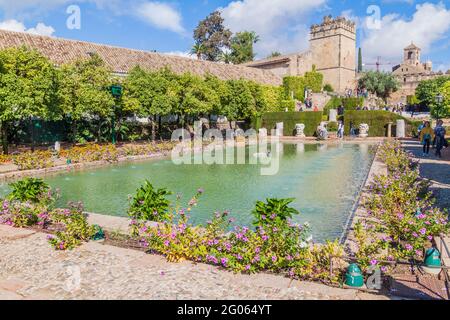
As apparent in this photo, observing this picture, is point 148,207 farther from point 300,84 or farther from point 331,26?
point 331,26

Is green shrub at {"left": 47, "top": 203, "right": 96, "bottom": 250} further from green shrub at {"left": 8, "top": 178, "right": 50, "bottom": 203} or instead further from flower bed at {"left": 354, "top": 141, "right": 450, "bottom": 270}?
flower bed at {"left": 354, "top": 141, "right": 450, "bottom": 270}

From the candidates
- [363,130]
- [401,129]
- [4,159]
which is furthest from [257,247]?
[401,129]

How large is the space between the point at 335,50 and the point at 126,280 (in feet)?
196

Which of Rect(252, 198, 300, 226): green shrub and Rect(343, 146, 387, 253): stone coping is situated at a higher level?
Rect(252, 198, 300, 226): green shrub

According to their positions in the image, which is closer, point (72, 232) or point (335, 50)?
point (72, 232)

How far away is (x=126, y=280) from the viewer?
16.3 feet

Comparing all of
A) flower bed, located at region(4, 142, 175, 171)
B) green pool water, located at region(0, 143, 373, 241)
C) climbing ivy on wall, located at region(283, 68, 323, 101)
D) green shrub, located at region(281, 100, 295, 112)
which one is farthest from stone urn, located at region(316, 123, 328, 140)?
flower bed, located at region(4, 142, 175, 171)

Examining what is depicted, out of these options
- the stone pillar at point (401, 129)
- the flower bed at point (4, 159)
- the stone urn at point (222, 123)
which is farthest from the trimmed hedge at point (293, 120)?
the flower bed at point (4, 159)

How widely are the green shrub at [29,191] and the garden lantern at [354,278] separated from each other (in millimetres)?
6813

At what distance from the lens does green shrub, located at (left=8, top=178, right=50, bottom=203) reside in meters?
8.56

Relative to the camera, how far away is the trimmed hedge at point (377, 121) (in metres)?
30.6

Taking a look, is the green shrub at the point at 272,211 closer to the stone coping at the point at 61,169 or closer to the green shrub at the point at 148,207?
the green shrub at the point at 148,207
